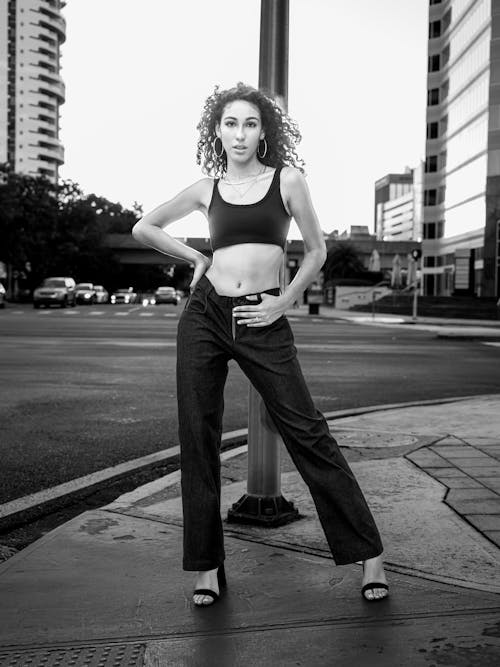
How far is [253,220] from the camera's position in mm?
3324

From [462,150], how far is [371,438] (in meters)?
66.3

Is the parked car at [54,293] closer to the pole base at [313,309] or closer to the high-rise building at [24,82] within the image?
the pole base at [313,309]

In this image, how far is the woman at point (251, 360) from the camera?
3.29 metres

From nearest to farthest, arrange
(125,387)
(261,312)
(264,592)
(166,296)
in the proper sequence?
(261,312), (264,592), (125,387), (166,296)

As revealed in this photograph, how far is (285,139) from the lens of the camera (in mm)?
3588

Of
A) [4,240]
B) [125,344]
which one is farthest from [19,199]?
[125,344]

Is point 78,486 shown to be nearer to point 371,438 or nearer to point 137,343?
point 371,438

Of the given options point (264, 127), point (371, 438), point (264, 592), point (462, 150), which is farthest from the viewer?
point (462, 150)

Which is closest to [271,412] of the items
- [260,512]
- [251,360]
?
[251,360]

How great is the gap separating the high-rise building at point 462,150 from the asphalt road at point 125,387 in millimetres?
42046

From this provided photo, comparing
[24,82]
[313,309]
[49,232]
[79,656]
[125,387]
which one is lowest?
[313,309]

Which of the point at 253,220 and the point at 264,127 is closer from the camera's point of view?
the point at 253,220

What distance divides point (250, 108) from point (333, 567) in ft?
6.17

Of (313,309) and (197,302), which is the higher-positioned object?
(197,302)
